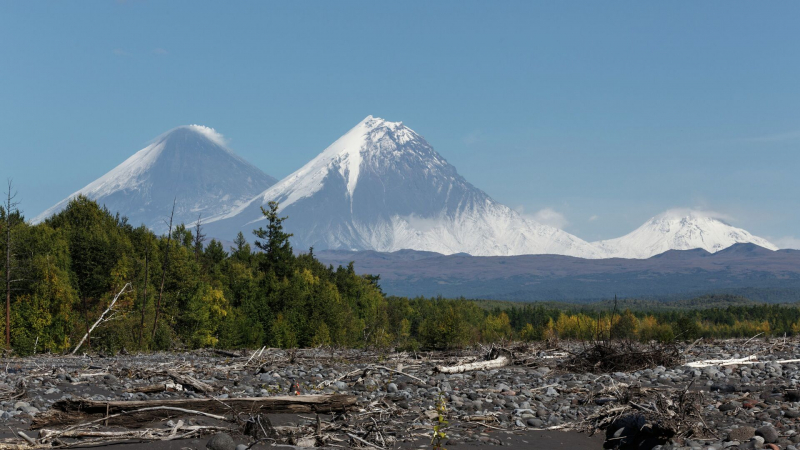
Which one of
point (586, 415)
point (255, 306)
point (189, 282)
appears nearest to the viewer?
point (586, 415)

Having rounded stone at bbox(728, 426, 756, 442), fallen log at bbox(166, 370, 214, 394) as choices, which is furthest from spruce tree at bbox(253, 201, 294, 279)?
rounded stone at bbox(728, 426, 756, 442)

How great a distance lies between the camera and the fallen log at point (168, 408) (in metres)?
11.1

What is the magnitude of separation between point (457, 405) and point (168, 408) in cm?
603

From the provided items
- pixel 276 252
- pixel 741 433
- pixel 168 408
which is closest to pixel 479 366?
pixel 741 433

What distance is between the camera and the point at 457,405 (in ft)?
47.2

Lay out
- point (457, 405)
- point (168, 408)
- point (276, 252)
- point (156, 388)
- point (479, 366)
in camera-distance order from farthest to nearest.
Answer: point (276, 252) → point (479, 366) → point (156, 388) → point (457, 405) → point (168, 408)

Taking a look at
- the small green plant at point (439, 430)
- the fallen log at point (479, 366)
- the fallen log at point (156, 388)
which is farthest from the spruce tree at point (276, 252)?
the small green plant at point (439, 430)

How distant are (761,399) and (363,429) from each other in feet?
27.0

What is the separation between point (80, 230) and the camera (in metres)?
63.6

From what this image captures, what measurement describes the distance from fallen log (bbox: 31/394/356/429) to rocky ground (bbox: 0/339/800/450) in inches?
4.8

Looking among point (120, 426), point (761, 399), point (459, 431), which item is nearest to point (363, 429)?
point (459, 431)

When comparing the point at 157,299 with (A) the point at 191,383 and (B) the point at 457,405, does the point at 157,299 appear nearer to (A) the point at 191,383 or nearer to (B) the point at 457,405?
(A) the point at 191,383

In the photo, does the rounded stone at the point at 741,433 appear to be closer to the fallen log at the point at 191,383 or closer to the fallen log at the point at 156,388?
the fallen log at the point at 191,383

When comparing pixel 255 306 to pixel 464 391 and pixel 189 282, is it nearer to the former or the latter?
pixel 189 282
